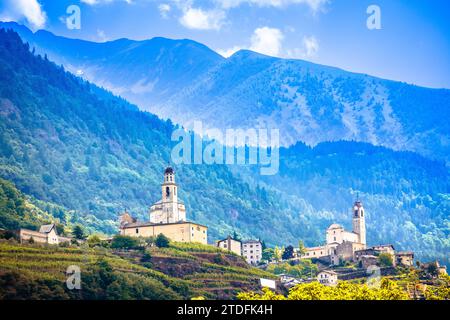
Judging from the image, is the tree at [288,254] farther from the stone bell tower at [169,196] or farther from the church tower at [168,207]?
the stone bell tower at [169,196]

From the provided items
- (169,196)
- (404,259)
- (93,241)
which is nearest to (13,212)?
(169,196)

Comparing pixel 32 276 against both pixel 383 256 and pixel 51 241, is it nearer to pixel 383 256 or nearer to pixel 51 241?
pixel 51 241

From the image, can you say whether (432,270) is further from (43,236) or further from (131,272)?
(43,236)

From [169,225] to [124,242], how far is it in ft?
28.5

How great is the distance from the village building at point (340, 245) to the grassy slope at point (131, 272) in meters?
24.8

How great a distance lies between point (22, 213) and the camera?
509 ft

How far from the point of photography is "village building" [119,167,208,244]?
4926 inches

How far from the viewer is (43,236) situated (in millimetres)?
116812

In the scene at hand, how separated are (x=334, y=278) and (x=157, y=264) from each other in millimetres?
26781

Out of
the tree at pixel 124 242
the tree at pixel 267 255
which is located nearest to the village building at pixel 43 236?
the tree at pixel 124 242

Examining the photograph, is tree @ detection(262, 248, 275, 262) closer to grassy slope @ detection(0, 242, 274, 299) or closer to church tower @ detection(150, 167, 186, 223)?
church tower @ detection(150, 167, 186, 223)

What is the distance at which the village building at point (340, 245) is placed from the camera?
487 feet

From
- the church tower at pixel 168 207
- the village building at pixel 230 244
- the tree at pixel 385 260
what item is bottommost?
the tree at pixel 385 260
